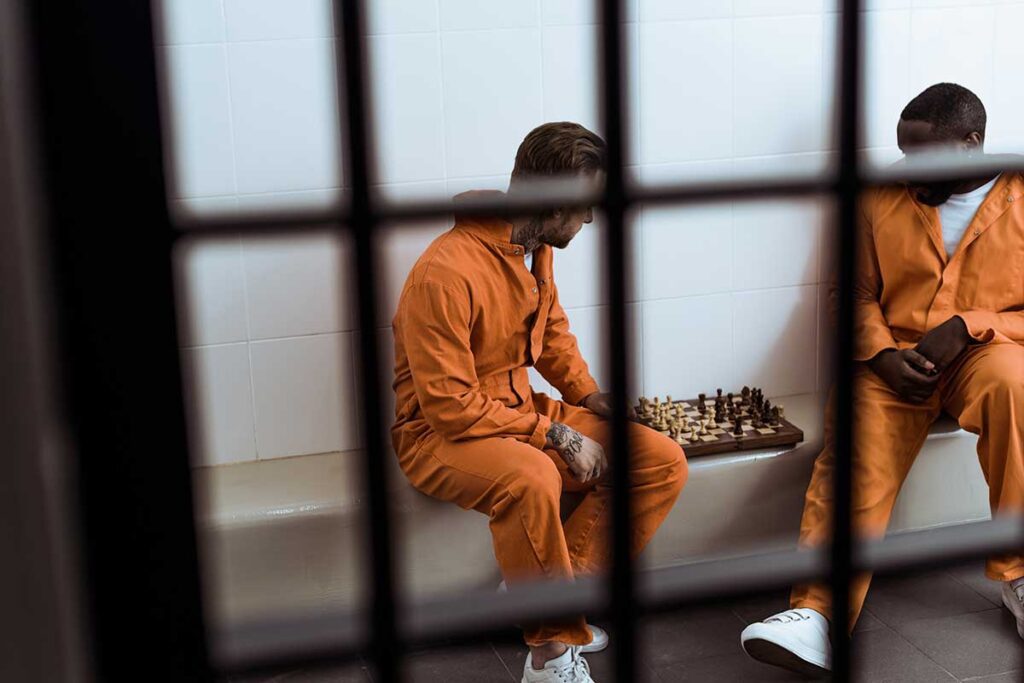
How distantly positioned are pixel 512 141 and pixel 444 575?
1149 millimetres

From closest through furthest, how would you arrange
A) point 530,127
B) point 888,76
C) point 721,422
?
point 530,127, point 721,422, point 888,76

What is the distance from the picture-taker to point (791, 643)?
263 centimetres

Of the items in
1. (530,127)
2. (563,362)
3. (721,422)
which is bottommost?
(721,422)

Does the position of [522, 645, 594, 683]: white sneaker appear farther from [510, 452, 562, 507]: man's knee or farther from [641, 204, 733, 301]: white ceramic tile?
[641, 204, 733, 301]: white ceramic tile

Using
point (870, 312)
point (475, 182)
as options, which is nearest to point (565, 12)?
point (475, 182)

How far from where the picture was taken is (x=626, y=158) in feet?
2.51

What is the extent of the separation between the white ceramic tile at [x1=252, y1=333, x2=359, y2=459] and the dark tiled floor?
0.66m

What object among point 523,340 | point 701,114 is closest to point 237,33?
point 523,340

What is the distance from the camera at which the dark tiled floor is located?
267 cm

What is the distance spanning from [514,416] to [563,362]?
332 mm

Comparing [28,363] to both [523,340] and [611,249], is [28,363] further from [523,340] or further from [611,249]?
[523,340]

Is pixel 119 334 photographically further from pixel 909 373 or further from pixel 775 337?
pixel 775 337

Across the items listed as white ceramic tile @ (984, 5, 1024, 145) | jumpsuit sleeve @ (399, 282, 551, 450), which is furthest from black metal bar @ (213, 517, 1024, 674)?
white ceramic tile @ (984, 5, 1024, 145)

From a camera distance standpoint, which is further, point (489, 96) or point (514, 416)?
point (489, 96)
